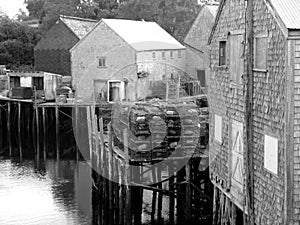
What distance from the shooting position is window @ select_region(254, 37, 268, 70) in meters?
12.6

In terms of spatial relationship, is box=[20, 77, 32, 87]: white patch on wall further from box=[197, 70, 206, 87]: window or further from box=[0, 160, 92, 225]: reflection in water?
box=[0, 160, 92, 225]: reflection in water

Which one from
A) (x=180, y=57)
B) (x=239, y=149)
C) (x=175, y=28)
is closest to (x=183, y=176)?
(x=239, y=149)

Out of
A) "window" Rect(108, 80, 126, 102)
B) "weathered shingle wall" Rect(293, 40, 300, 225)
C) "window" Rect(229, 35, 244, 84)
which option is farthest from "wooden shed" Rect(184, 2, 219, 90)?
"weathered shingle wall" Rect(293, 40, 300, 225)

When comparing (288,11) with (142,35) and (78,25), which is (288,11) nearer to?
(142,35)

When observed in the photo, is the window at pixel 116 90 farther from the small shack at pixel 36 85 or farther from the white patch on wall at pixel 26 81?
the white patch on wall at pixel 26 81

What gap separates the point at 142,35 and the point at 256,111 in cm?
3008

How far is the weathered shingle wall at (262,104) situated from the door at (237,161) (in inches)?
9.1

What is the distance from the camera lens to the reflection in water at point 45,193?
21.9 metres

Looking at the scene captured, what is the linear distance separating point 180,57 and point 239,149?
101 feet

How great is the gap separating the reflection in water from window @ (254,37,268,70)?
405 inches

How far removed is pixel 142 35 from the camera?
140ft

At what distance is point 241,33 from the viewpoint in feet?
45.8

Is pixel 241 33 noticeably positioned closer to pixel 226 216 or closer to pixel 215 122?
pixel 215 122

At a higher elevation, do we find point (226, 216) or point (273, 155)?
point (273, 155)
